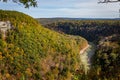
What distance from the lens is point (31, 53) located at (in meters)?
42.3

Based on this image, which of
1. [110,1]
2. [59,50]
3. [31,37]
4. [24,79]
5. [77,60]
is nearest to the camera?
[110,1]

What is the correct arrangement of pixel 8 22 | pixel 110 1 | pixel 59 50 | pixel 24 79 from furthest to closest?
1. pixel 59 50
2. pixel 8 22
3. pixel 24 79
4. pixel 110 1

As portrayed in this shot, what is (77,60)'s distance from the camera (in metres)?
51.3

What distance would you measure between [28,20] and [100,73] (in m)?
35.4

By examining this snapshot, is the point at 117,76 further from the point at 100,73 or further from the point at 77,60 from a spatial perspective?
the point at 77,60

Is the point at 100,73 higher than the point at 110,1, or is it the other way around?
the point at 110,1

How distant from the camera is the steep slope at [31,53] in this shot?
38750 millimetres

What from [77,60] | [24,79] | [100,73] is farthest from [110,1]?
[77,60]

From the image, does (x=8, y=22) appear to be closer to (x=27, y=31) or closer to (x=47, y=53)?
(x=27, y=31)

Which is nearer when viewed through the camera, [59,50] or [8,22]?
[8,22]

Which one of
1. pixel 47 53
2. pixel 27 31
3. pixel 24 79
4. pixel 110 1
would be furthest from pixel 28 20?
pixel 110 1

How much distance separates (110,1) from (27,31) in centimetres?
3334

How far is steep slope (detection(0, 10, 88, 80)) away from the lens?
38.8 meters

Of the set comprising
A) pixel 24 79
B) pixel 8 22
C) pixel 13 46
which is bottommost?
pixel 24 79
